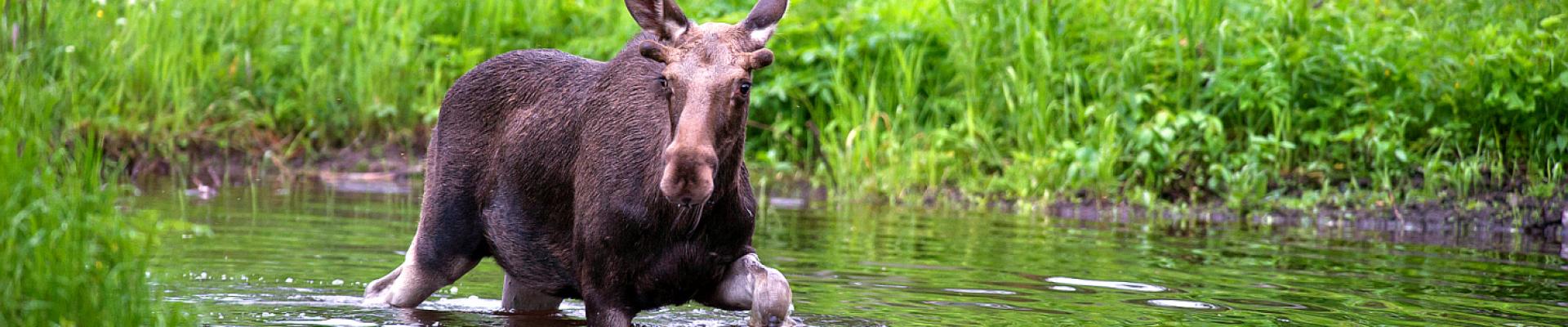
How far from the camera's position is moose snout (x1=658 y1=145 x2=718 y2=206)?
483 cm

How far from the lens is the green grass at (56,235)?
13.9 ft

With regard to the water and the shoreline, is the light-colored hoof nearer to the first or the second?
the water

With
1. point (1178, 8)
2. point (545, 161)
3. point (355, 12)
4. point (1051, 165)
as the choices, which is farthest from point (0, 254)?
point (355, 12)

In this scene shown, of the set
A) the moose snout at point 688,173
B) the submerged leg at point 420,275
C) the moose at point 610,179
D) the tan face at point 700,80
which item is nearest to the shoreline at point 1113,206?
the submerged leg at point 420,275

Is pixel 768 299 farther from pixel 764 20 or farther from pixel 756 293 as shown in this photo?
pixel 764 20

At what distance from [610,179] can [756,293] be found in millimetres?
618

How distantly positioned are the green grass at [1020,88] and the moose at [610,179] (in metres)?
5.87

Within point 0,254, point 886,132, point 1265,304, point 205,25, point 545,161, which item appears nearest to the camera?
point 0,254

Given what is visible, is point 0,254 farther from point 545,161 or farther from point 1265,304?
point 1265,304

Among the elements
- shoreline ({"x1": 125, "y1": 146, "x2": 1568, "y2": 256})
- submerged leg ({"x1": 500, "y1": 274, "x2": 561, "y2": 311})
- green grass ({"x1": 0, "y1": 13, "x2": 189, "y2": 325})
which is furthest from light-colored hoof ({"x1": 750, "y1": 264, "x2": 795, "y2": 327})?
shoreline ({"x1": 125, "y1": 146, "x2": 1568, "y2": 256})

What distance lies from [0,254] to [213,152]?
35.0 feet

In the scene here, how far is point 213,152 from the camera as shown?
14500 millimetres

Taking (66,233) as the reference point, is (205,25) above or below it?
above

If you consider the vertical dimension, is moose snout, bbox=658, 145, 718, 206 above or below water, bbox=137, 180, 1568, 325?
above
